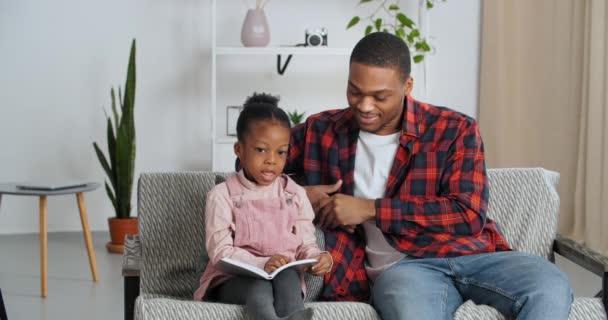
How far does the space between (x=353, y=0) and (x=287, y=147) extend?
298cm

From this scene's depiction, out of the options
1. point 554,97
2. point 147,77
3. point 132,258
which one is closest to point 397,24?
point 554,97

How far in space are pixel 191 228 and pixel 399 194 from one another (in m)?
0.54

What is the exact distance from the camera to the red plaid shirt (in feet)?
7.07

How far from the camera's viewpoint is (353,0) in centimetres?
497

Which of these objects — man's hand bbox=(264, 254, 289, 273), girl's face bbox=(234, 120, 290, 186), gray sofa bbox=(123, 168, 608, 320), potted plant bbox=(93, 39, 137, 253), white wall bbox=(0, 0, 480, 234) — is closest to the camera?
man's hand bbox=(264, 254, 289, 273)

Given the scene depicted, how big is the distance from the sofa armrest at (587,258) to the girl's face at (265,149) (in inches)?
30.0

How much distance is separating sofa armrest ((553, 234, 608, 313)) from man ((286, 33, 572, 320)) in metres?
0.11

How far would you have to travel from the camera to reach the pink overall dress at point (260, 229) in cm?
208

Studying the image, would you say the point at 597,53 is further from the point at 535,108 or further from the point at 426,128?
the point at 426,128

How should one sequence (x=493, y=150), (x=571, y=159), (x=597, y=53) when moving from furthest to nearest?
(x=493, y=150) < (x=571, y=159) < (x=597, y=53)

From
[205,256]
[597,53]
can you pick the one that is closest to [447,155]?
[205,256]

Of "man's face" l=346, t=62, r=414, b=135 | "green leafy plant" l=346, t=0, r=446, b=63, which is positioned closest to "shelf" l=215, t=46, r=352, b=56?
"green leafy plant" l=346, t=0, r=446, b=63

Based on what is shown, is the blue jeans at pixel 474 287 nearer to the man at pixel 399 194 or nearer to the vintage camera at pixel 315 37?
the man at pixel 399 194

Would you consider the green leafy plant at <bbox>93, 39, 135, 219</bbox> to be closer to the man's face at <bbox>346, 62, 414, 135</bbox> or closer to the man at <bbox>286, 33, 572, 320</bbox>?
the man at <bbox>286, 33, 572, 320</bbox>
